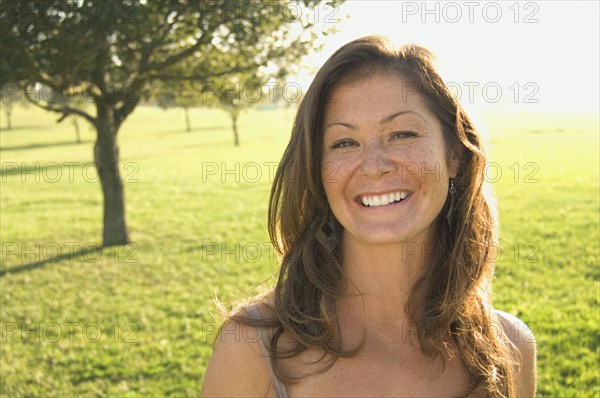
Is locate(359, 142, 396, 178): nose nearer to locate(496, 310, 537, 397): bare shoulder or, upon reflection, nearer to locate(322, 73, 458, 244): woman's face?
locate(322, 73, 458, 244): woman's face

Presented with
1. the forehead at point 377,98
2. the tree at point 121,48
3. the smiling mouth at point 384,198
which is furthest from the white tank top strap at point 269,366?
the tree at point 121,48

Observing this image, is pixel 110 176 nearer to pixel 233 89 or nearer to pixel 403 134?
pixel 233 89

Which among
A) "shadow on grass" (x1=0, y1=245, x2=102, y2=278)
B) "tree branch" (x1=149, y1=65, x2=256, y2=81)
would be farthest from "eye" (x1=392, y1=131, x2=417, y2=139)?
"shadow on grass" (x1=0, y1=245, x2=102, y2=278)

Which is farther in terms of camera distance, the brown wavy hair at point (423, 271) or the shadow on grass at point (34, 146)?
the shadow on grass at point (34, 146)

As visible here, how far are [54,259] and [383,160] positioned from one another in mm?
11923

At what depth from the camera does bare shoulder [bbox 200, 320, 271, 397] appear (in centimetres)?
210

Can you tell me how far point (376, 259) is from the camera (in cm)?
245

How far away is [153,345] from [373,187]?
19.2ft

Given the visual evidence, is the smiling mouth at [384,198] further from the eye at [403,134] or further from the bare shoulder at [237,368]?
the bare shoulder at [237,368]

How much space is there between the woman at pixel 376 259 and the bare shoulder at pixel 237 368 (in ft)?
0.04

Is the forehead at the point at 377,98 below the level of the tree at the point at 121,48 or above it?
below

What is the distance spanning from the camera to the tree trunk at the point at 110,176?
13328 mm

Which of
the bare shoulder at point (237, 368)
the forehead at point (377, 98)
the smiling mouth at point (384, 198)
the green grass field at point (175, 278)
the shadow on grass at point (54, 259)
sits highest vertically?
the forehead at point (377, 98)

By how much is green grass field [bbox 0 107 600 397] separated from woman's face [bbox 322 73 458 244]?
0.56m
